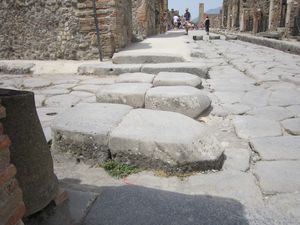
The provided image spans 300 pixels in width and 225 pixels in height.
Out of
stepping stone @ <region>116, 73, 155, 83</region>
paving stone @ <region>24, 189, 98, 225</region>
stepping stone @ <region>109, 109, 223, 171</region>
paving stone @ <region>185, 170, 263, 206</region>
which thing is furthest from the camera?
stepping stone @ <region>116, 73, 155, 83</region>

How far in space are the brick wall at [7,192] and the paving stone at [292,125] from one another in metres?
2.31

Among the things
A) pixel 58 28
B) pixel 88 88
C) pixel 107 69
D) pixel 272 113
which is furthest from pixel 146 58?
pixel 272 113

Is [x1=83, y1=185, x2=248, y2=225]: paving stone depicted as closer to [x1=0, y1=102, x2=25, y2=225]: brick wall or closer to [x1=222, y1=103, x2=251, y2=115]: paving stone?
[x1=0, y1=102, x2=25, y2=225]: brick wall

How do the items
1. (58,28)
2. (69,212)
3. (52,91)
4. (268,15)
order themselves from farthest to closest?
(268,15), (58,28), (52,91), (69,212)

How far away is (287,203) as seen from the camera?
1.71m

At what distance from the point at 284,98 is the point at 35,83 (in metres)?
3.77

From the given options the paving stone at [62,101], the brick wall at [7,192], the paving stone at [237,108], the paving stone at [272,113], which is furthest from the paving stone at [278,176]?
the paving stone at [62,101]

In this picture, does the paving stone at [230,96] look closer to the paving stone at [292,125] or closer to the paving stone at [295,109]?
the paving stone at [295,109]

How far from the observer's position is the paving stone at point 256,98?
360cm

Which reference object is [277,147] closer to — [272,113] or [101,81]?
[272,113]

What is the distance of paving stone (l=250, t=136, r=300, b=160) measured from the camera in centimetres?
225

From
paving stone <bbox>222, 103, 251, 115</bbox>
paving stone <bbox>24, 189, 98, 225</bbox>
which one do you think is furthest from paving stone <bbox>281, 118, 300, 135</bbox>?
paving stone <bbox>24, 189, 98, 225</bbox>

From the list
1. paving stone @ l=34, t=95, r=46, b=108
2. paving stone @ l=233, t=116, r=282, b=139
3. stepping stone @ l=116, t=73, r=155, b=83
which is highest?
stepping stone @ l=116, t=73, r=155, b=83

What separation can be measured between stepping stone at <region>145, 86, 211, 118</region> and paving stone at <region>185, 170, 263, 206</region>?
1.07 metres
